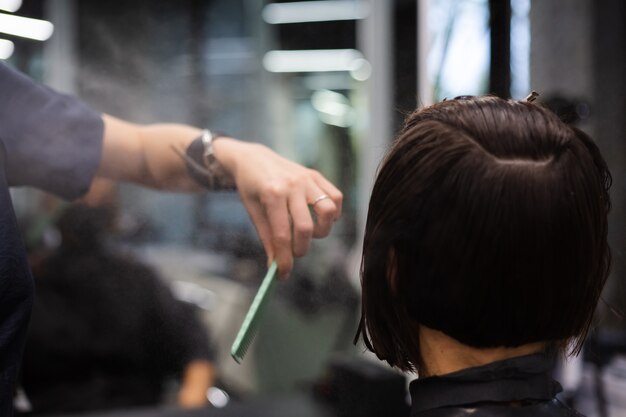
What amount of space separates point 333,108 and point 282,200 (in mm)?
603

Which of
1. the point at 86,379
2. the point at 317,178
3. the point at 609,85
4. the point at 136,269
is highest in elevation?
the point at 609,85

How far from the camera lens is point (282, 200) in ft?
3.44

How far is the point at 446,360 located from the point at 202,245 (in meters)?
0.81

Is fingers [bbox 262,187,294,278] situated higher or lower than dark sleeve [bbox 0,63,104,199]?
lower

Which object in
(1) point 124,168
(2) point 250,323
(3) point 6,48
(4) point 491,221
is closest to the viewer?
(4) point 491,221

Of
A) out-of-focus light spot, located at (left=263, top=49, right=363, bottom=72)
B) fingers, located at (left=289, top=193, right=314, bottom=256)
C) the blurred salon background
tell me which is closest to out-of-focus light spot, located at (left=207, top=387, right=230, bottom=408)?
the blurred salon background

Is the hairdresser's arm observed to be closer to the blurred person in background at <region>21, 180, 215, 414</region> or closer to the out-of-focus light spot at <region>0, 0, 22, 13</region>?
the blurred person in background at <region>21, 180, 215, 414</region>

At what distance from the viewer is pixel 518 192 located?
73cm

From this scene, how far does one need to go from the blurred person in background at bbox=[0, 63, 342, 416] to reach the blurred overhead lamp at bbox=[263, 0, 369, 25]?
432 millimetres

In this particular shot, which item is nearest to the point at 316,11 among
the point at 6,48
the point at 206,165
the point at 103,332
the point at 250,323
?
the point at 206,165

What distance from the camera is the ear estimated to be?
816mm

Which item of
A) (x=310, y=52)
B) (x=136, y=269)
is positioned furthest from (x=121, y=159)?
(x=310, y=52)

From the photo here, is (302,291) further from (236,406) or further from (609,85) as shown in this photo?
(609,85)

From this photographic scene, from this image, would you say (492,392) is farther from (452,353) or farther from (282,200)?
(282,200)
